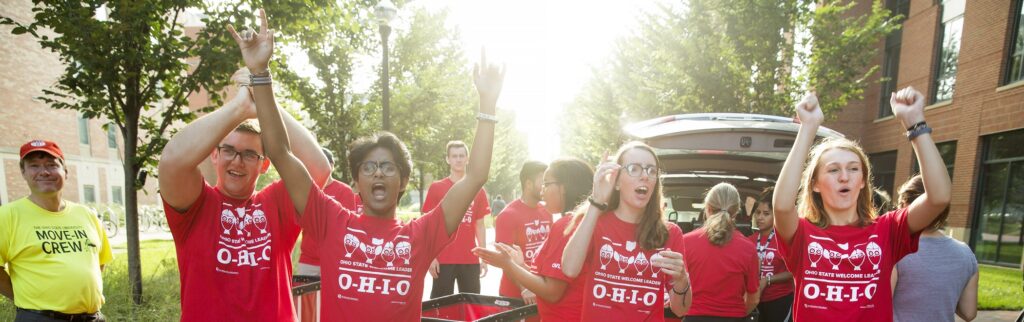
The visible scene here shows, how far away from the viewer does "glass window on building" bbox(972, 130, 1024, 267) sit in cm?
1284

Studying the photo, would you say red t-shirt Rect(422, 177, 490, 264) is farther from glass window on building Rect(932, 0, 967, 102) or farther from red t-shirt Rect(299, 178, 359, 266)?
A: glass window on building Rect(932, 0, 967, 102)

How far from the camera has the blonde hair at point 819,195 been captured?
2.85m

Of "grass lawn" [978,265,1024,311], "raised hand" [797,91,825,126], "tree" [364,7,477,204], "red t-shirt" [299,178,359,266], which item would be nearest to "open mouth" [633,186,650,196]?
"raised hand" [797,91,825,126]

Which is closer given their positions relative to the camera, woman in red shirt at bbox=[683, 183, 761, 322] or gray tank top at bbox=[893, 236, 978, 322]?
gray tank top at bbox=[893, 236, 978, 322]

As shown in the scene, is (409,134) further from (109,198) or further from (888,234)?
(109,198)

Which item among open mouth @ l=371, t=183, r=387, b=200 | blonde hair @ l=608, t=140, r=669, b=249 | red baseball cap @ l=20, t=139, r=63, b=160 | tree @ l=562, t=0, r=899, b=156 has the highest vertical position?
tree @ l=562, t=0, r=899, b=156

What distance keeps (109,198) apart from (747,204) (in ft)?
114

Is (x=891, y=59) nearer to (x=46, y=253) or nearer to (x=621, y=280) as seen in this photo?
(x=621, y=280)

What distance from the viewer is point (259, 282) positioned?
2543 mm

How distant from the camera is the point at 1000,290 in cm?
938

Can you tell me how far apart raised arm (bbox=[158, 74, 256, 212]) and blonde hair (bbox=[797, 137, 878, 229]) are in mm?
2810

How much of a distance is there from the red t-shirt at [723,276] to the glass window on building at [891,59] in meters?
18.6

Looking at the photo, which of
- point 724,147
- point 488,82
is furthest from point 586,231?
point 724,147

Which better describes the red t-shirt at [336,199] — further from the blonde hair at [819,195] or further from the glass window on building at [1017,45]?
the glass window on building at [1017,45]
